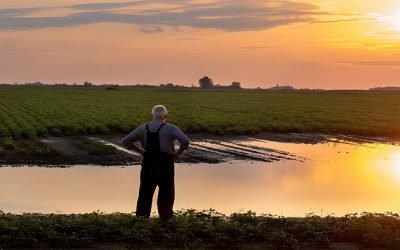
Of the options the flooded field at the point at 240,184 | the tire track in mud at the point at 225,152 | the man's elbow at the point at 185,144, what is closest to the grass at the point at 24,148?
the flooded field at the point at 240,184

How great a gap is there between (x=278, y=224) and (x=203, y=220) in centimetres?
117

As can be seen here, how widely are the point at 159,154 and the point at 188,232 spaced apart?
122cm

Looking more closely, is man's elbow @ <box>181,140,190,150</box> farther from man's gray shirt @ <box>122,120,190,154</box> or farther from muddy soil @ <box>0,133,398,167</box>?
→ muddy soil @ <box>0,133,398,167</box>

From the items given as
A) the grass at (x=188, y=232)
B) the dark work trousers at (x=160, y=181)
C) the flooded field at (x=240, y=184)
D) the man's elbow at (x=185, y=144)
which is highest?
the flooded field at (x=240, y=184)

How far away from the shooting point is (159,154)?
9.74 meters

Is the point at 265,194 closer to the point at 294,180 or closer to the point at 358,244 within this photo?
the point at 294,180

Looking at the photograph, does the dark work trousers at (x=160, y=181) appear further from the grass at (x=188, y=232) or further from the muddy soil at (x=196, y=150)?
the muddy soil at (x=196, y=150)

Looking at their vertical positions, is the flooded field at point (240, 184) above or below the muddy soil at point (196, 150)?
below

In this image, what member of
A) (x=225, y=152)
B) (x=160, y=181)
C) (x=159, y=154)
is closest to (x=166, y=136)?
(x=159, y=154)

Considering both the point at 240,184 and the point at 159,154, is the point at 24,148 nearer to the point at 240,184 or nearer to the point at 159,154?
the point at 240,184

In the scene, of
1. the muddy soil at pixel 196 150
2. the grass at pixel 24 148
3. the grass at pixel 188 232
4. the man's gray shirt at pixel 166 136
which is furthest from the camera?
the grass at pixel 24 148

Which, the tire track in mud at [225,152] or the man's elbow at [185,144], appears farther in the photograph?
the tire track in mud at [225,152]

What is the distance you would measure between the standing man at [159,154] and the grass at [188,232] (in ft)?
Result: 1.09

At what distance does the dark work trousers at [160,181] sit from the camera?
32.1 ft
